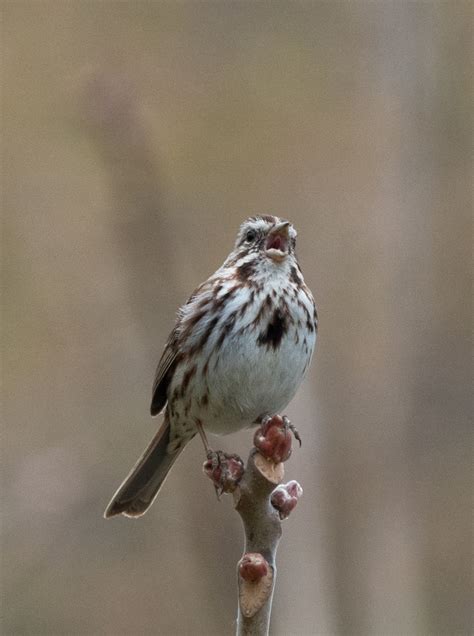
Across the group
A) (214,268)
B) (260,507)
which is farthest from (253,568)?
(214,268)

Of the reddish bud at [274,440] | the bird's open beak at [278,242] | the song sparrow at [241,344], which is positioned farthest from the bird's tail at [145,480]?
the reddish bud at [274,440]

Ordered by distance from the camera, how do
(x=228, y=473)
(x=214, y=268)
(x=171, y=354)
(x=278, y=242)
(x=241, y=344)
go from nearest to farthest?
(x=228, y=473), (x=241, y=344), (x=278, y=242), (x=171, y=354), (x=214, y=268)

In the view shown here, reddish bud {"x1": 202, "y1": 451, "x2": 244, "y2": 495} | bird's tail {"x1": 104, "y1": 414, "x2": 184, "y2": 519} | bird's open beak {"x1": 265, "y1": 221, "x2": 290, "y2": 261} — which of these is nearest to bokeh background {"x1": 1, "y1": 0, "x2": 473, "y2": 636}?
bird's tail {"x1": 104, "y1": 414, "x2": 184, "y2": 519}

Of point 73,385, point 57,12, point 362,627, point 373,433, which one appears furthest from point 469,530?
point 57,12

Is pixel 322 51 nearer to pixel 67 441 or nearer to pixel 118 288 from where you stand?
pixel 118 288

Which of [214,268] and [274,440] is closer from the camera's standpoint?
[274,440]

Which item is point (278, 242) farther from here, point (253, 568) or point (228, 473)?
point (253, 568)

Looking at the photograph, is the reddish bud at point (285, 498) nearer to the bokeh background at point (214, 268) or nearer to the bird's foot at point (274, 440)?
the bird's foot at point (274, 440)
